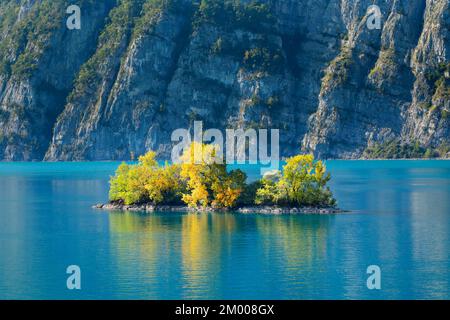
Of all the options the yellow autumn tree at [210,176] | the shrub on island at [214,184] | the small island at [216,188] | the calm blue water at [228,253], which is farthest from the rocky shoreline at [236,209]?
the calm blue water at [228,253]

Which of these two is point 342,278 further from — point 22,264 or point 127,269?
point 22,264

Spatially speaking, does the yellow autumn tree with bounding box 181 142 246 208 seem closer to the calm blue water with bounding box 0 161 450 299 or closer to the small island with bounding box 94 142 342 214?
the small island with bounding box 94 142 342 214

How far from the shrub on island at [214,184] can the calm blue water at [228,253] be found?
5.51 m

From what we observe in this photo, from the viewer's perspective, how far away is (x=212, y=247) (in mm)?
93062

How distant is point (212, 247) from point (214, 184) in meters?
34.4

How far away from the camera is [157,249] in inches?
→ 3615

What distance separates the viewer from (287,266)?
81.0m

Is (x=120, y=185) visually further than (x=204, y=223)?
Yes

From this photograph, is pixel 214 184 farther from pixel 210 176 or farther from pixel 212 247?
pixel 212 247

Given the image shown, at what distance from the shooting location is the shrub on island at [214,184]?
124625 millimetres

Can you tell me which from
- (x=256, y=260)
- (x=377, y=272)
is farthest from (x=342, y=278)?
(x=256, y=260)
